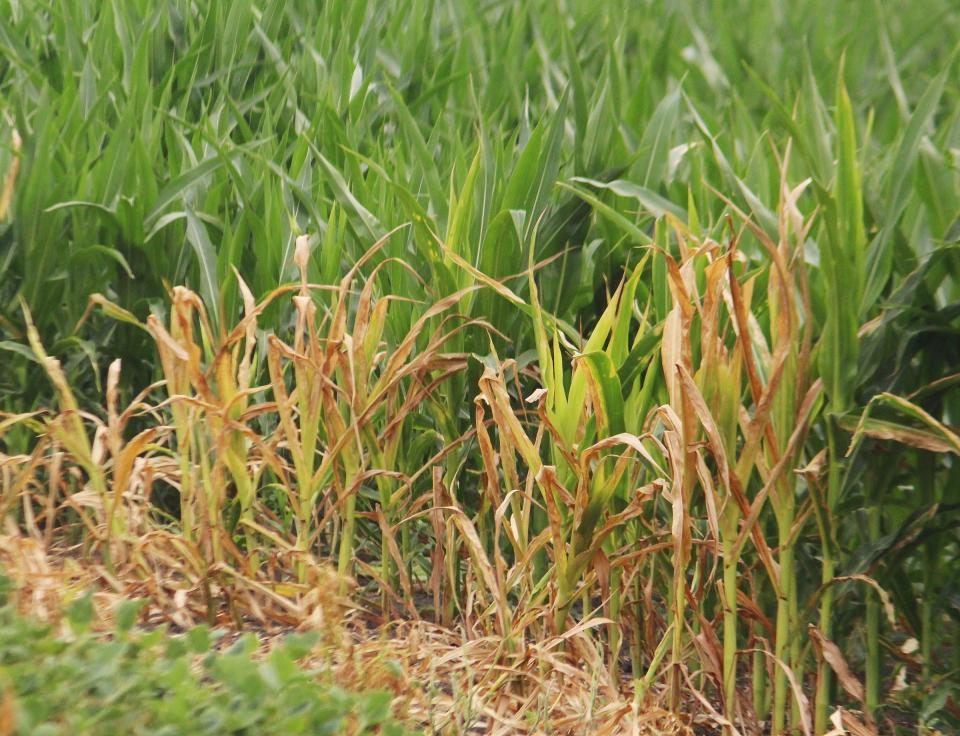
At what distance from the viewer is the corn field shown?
1745 mm

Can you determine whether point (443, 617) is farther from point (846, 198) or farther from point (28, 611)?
point (846, 198)

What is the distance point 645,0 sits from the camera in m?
5.17

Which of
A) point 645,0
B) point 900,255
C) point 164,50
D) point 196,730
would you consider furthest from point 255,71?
point 196,730

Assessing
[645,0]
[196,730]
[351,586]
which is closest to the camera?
[196,730]

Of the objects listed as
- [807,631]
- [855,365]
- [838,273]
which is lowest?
[807,631]

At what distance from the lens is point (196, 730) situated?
1.33 m

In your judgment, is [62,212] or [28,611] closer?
[28,611]

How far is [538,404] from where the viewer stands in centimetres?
198

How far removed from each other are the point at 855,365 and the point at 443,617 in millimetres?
772

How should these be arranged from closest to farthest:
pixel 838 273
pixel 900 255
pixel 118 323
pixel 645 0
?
pixel 838 273 < pixel 900 255 < pixel 118 323 < pixel 645 0

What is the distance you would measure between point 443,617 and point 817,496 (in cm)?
66

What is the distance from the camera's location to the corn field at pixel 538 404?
1.75 m

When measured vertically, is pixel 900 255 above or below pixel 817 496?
above

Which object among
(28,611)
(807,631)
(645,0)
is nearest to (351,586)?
(28,611)
